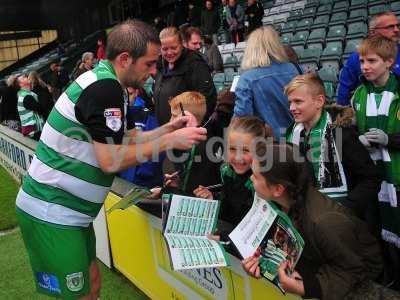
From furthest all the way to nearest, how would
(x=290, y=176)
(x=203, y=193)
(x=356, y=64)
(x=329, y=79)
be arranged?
(x=329, y=79) < (x=356, y=64) < (x=203, y=193) < (x=290, y=176)

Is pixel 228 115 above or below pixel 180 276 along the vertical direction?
above

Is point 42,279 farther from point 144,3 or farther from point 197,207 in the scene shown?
point 144,3

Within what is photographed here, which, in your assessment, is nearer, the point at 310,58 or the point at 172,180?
the point at 172,180

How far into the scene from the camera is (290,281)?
5.38 ft

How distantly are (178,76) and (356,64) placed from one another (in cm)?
132

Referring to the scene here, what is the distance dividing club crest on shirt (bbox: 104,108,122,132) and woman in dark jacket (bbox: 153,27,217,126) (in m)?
1.72

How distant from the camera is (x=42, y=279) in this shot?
92.4 inches

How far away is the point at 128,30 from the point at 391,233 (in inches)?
68.0

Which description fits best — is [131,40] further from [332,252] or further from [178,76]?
[178,76]

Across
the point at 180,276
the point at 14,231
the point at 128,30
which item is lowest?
the point at 14,231

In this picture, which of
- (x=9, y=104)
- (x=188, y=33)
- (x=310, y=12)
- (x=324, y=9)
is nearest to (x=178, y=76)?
(x=188, y=33)

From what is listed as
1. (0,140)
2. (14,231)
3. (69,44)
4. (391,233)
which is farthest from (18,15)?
(391,233)

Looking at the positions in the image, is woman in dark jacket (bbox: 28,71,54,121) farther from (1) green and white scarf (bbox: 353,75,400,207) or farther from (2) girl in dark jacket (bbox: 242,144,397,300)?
(2) girl in dark jacket (bbox: 242,144,397,300)

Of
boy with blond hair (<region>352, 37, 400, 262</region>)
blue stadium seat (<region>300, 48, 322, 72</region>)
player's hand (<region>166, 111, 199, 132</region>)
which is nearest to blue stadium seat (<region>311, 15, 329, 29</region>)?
blue stadium seat (<region>300, 48, 322, 72</region>)
